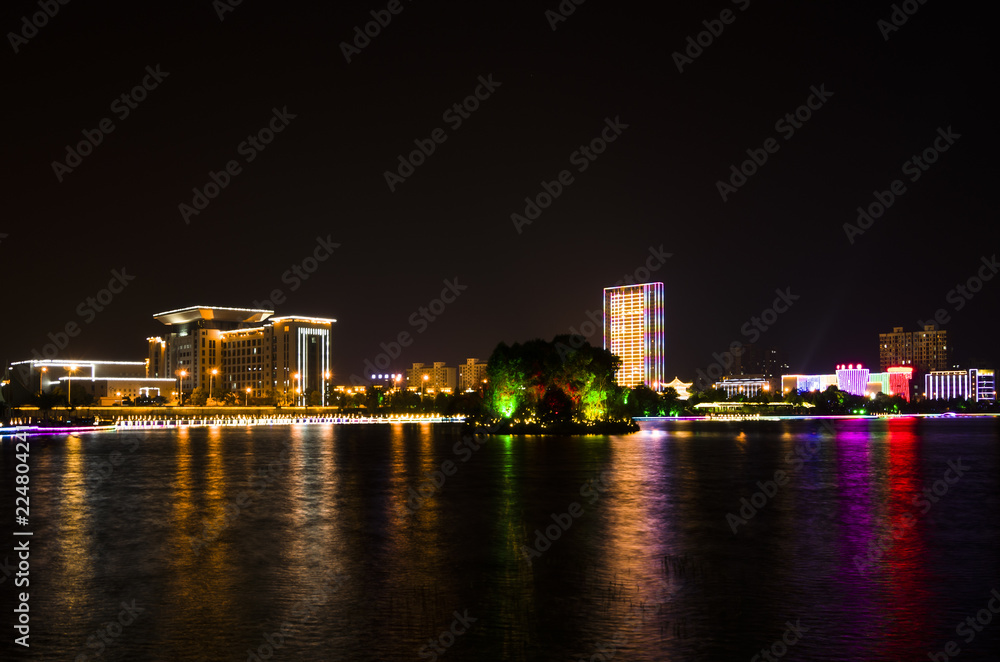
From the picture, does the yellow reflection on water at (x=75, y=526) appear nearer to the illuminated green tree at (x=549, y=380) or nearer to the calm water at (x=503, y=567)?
the calm water at (x=503, y=567)

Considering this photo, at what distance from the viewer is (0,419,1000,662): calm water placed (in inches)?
612

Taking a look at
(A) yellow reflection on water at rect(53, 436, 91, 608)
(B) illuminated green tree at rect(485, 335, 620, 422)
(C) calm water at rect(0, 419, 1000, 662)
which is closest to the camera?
(C) calm water at rect(0, 419, 1000, 662)

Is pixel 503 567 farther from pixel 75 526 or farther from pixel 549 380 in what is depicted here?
pixel 549 380

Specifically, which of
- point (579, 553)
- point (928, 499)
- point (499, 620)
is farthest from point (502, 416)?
point (499, 620)

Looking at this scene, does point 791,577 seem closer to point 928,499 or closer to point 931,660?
point 931,660

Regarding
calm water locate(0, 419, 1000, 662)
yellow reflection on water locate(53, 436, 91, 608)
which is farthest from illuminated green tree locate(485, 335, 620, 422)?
yellow reflection on water locate(53, 436, 91, 608)

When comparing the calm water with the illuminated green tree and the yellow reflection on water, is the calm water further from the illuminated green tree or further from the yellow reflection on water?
the illuminated green tree

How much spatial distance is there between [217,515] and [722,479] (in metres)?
25.6

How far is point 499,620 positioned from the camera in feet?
55.6

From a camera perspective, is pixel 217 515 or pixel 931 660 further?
pixel 217 515

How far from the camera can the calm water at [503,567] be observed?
1554cm

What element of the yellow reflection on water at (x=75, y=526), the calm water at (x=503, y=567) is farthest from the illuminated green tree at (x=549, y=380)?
the yellow reflection on water at (x=75, y=526)

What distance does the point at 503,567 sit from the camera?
22156 mm

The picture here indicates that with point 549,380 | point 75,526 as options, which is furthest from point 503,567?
point 549,380
